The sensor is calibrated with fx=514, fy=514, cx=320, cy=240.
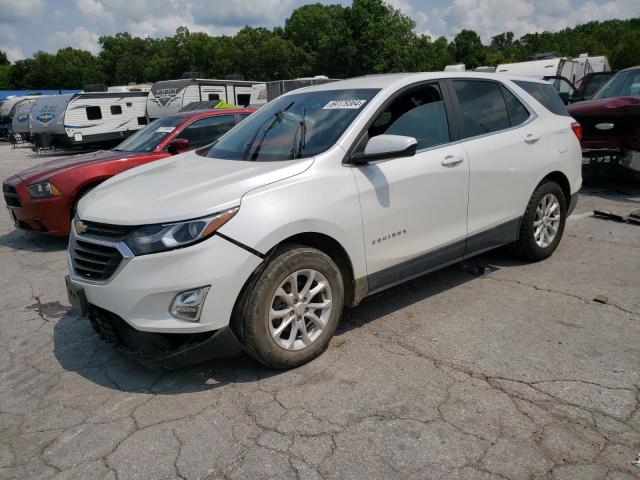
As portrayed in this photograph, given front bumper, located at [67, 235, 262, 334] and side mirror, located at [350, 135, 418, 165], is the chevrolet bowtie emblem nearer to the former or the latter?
front bumper, located at [67, 235, 262, 334]

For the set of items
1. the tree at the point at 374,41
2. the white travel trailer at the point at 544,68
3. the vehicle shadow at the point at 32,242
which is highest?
the tree at the point at 374,41

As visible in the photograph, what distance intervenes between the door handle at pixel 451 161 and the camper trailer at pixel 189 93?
17607 millimetres

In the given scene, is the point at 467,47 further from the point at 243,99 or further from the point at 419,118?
the point at 419,118

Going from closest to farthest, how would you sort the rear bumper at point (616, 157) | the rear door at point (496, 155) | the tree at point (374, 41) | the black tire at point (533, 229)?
1. the rear door at point (496, 155)
2. the black tire at point (533, 229)
3. the rear bumper at point (616, 157)
4. the tree at point (374, 41)

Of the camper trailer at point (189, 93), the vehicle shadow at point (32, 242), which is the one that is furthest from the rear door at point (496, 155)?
the camper trailer at point (189, 93)

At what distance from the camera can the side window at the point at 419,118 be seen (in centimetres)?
382

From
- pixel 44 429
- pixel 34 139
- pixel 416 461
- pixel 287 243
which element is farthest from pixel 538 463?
pixel 34 139

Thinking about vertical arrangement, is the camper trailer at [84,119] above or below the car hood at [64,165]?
above

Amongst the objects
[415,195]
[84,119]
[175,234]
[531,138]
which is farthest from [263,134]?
[84,119]

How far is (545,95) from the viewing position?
5105mm

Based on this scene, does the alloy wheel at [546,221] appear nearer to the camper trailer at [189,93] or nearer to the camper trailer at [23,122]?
the camper trailer at [189,93]

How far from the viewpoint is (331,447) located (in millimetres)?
2598

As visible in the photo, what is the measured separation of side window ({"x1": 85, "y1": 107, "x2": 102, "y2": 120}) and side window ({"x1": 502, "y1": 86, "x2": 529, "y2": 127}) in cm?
2013

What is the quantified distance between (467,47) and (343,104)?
317 ft
